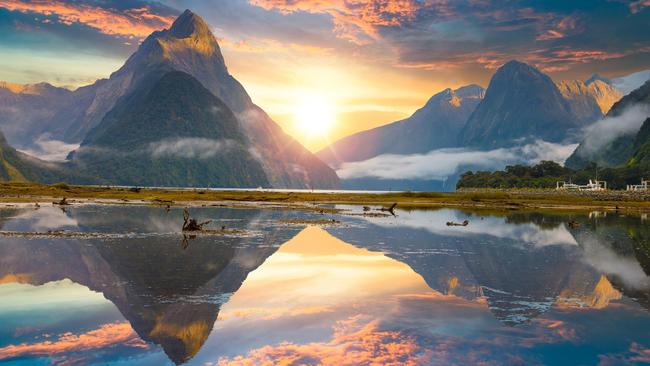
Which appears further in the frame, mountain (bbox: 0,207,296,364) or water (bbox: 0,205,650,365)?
mountain (bbox: 0,207,296,364)

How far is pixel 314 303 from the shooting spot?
94.0 ft

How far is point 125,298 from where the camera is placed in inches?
1110

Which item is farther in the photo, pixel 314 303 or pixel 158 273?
pixel 158 273

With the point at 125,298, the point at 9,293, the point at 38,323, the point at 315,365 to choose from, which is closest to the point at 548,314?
the point at 315,365

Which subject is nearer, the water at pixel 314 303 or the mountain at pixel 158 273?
the water at pixel 314 303

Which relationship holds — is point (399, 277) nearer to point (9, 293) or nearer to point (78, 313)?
point (78, 313)

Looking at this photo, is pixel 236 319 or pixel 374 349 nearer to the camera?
pixel 374 349

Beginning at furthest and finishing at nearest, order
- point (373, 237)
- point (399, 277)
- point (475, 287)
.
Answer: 1. point (373, 237)
2. point (399, 277)
3. point (475, 287)

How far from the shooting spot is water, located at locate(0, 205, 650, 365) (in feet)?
66.8

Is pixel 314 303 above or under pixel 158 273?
under

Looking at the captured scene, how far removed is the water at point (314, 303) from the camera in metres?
20.4

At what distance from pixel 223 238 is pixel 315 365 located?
39.3 metres

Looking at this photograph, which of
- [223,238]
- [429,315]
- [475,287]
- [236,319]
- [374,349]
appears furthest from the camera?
[223,238]

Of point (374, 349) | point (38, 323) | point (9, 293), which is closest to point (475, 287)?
point (374, 349)
